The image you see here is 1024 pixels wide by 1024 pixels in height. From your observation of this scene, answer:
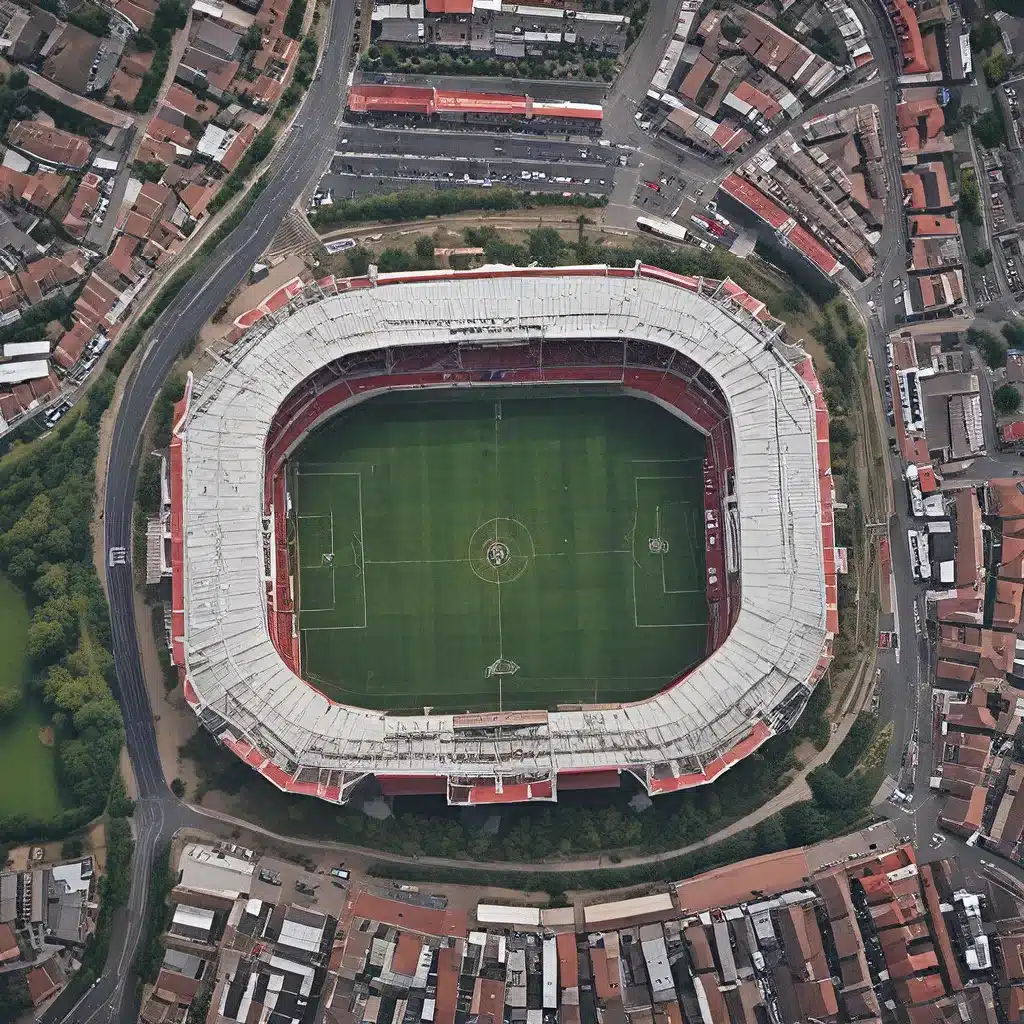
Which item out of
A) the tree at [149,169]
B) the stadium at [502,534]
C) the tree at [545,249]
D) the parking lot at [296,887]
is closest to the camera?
the stadium at [502,534]

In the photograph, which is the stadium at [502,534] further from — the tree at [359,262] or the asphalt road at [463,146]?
the asphalt road at [463,146]

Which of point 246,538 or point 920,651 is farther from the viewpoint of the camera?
point 920,651

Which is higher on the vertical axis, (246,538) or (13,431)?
(13,431)

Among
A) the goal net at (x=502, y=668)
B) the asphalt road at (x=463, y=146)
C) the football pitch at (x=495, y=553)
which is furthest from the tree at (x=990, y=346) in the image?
the goal net at (x=502, y=668)

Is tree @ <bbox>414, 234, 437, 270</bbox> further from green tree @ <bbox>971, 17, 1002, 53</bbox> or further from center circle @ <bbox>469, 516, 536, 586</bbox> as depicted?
green tree @ <bbox>971, 17, 1002, 53</bbox>

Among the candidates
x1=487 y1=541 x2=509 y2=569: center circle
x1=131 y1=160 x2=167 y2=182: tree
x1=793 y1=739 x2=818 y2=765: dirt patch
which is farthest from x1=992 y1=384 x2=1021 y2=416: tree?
x1=131 y1=160 x2=167 y2=182: tree

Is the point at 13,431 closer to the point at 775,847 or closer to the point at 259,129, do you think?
the point at 259,129

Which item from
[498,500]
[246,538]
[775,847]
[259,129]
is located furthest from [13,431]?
[775,847]
